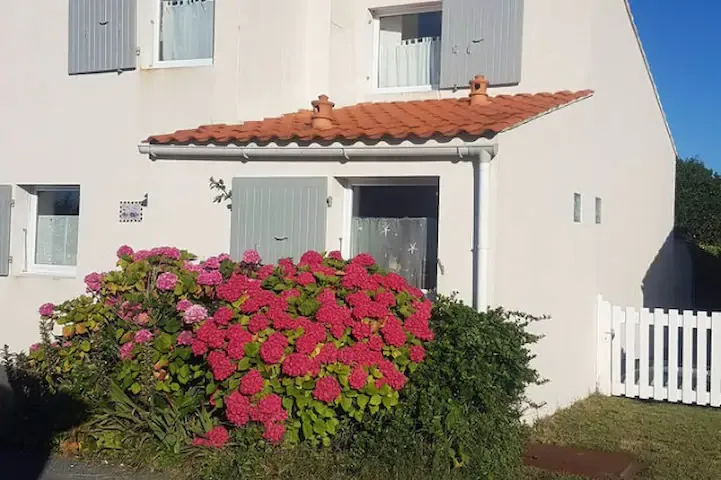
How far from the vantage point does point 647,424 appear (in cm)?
786

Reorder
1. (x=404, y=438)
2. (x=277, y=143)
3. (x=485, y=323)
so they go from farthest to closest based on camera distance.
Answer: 1. (x=277, y=143)
2. (x=485, y=323)
3. (x=404, y=438)

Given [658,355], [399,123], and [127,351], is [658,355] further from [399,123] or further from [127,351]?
[127,351]

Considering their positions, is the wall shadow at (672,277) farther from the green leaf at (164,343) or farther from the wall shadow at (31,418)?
the wall shadow at (31,418)

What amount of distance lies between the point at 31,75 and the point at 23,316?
316 cm

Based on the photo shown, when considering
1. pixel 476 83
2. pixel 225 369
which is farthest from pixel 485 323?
pixel 476 83

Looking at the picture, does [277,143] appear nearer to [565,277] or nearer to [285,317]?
[285,317]

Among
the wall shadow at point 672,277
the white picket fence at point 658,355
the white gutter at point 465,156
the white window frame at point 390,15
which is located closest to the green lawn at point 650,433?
the white picket fence at point 658,355

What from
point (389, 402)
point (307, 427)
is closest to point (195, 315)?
point (307, 427)

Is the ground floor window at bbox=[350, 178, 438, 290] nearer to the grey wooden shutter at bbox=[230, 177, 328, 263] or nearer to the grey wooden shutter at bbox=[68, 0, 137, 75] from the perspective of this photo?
the grey wooden shutter at bbox=[230, 177, 328, 263]

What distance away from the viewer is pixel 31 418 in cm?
706

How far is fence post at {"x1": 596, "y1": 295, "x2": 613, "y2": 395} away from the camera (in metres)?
9.37

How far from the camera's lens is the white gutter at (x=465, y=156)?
280 inches

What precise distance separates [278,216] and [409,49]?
11.9 ft

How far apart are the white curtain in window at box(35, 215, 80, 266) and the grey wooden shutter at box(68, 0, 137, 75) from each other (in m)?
1.92
